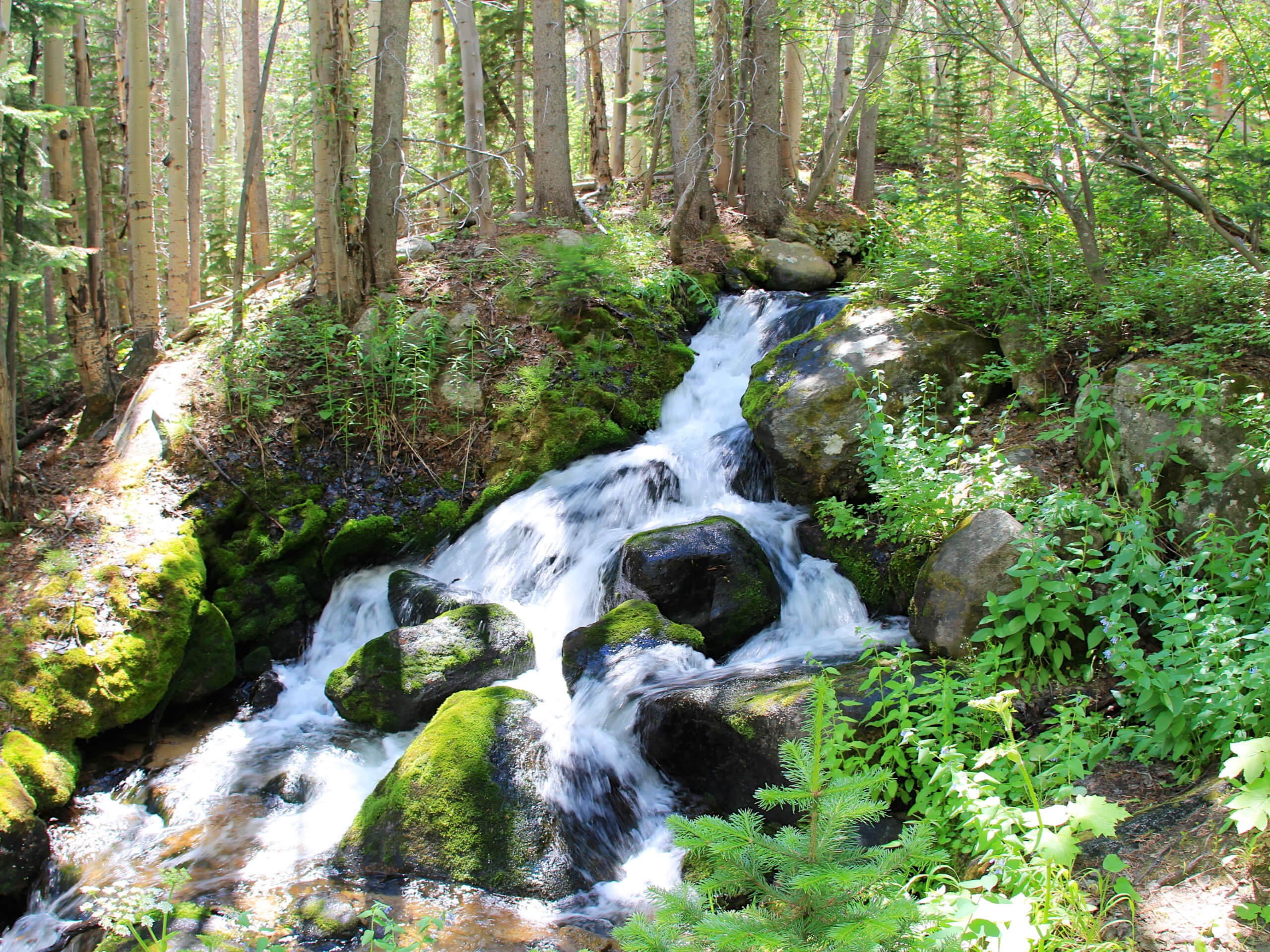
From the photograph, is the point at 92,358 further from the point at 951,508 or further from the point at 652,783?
the point at 951,508

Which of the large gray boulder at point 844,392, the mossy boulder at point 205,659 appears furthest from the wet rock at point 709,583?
the mossy boulder at point 205,659

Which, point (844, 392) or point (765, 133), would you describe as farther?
point (765, 133)

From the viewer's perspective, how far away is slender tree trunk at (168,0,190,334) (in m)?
9.37

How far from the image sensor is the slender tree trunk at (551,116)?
428 inches

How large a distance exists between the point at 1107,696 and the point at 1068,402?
2677mm

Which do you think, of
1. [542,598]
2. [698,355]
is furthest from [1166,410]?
[698,355]

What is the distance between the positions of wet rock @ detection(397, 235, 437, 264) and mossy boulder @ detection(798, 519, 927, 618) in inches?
249

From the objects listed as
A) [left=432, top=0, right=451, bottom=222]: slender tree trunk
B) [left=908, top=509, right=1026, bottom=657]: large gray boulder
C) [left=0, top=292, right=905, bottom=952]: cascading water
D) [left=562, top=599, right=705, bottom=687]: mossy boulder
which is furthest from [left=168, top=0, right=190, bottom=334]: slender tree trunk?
[left=908, top=509, right=1026, bottom=657]: large gray boulder

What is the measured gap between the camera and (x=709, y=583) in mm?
6082

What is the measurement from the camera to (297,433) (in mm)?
7652

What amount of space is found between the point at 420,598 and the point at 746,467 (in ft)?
10.8

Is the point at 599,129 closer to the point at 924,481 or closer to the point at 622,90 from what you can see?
the point at 622,90

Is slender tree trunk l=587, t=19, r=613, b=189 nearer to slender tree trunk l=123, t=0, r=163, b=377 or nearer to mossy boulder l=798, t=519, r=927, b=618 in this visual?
slender tree trunk l=123, t=0, r=163, b=377

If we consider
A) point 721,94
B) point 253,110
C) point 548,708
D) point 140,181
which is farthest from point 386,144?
point 253,110
